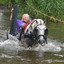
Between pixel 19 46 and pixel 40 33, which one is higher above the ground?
pixel 40 33

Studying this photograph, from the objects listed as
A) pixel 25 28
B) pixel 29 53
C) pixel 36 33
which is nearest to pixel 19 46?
pixel 25 28

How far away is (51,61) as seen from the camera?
10008 mm

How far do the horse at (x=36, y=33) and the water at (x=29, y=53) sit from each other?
0.30 metres

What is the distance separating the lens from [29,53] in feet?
36.9

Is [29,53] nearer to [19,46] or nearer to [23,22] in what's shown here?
[19,46]

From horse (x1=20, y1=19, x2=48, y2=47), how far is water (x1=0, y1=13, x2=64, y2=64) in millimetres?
304

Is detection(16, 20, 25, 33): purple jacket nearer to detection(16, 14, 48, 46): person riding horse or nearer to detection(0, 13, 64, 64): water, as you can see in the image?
detection(16, 14, 48, 46): person riding horse

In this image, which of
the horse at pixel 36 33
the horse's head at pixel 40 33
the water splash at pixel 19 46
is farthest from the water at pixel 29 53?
the horse's head at pixel 40 33

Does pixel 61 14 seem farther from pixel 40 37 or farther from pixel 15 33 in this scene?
pixel 40 37

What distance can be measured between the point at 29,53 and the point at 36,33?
67 centimetres

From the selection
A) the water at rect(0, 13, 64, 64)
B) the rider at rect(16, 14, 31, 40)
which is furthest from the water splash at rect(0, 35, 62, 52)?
the rider at rect(16, 14, 31, 40)

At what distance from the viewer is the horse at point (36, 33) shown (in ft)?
36.9

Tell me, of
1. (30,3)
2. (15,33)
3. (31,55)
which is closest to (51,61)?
(31,55)

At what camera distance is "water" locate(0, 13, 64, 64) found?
9.95 metres
